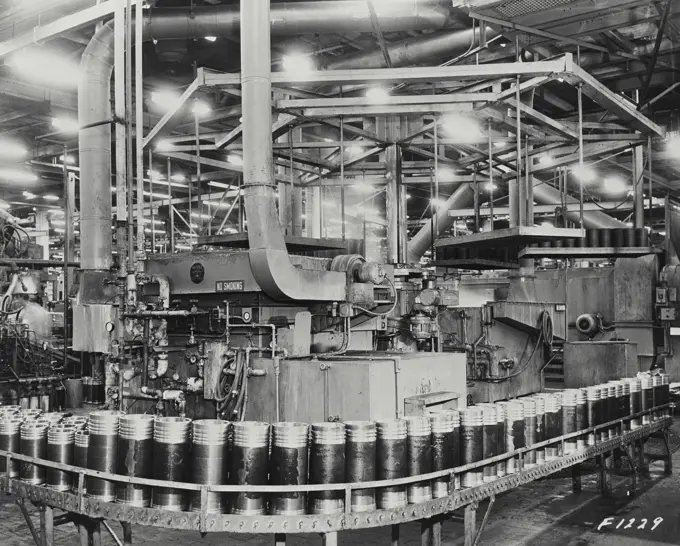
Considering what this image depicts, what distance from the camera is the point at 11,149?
15680 millimetres

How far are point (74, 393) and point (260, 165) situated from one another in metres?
7.88

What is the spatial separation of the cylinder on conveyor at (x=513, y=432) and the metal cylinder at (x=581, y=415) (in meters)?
1.29

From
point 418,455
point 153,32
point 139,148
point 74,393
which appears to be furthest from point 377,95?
point 74,393

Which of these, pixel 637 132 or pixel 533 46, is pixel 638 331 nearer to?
pixel 637 132

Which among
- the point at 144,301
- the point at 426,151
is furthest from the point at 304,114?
→ the point at 426,151

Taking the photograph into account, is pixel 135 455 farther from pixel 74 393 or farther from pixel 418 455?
pixel 74 393

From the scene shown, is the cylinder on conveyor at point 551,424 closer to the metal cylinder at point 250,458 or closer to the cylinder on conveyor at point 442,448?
the cylinder on conveyor at point 442,448

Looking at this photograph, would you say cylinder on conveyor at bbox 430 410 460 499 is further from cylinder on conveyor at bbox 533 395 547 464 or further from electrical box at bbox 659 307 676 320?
electrical box at bbox 659 307 676 320

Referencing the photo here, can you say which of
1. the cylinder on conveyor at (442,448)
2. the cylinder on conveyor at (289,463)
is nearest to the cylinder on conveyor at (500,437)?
the cylinder on conveyor at (442,448)

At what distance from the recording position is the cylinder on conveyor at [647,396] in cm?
862

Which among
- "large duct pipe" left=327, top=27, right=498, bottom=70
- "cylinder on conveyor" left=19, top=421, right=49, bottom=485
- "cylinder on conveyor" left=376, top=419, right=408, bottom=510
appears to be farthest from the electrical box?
"cylinder on conveyor" left=19, top=421, right=49, bottom=485

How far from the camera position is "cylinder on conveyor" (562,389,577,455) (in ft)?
21.9

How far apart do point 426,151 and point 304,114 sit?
4.14m

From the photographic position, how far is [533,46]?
364 inches
